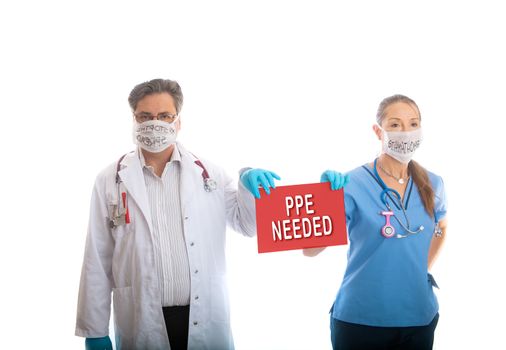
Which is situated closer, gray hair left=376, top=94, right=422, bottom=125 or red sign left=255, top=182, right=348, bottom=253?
red sign left=255, top=182, right=348, bottom=253

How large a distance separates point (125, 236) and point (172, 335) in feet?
1.40

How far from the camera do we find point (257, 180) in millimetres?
1925

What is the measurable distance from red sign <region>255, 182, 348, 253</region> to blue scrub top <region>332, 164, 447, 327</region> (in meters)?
0.10

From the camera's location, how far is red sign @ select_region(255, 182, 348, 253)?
192cm

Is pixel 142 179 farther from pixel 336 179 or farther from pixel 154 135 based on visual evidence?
pixel 336 179

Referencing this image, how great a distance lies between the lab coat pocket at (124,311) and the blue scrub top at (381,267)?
810mm

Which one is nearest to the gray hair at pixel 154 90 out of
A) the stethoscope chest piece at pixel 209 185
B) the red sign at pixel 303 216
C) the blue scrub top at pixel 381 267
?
the stethoscope chest piece at pixel 209 185

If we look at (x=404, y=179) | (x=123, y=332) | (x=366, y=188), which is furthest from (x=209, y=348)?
(x=404, y=179)

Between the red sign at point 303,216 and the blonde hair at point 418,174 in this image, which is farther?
the blonde hair at point 418,174

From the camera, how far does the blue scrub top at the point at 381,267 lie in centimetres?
195

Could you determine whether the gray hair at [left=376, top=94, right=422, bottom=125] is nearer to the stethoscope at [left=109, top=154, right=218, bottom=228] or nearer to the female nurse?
the female nurse

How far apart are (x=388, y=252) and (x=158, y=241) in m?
0.88

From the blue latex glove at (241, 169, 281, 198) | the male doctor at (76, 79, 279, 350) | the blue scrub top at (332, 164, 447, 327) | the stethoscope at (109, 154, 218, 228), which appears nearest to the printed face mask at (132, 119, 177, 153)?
the male doctor at (76, 79, 279, 350)

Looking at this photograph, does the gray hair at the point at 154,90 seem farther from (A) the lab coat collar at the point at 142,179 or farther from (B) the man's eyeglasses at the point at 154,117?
(A) the lab coat collar at the point at 142,179
